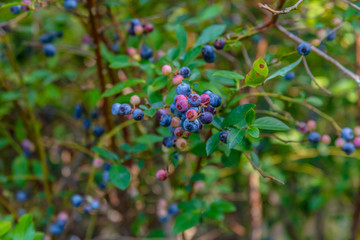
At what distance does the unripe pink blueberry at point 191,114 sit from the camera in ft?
2.02

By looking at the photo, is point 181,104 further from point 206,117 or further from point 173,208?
point 173,208

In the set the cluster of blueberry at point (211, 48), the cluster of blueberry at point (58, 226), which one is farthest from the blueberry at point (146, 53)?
the cluster of blueberry at point (58, 226)

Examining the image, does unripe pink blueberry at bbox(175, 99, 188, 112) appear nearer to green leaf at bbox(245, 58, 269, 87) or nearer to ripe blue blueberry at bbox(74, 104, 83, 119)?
green leaf at bbox(245, 58, 269, 87)

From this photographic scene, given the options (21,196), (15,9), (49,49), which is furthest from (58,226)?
(15,9)

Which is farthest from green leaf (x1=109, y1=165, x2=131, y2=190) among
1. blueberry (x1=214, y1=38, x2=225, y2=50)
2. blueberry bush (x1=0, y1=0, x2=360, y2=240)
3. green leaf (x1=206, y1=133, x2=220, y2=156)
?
blueberry (x1=214, y1=38, x2=225, y2=50)

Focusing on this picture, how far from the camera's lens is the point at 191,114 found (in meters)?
0.62

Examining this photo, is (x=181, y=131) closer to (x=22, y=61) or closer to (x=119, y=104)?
(x=119, y=104)

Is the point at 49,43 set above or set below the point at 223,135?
below

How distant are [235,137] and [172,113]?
0.52 feet

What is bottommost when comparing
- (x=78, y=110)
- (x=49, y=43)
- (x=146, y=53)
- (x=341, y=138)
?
(x=78, y=110)

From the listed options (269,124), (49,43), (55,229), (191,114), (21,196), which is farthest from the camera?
(21,196)

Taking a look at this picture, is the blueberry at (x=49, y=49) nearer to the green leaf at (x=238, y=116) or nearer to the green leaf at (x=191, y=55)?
the green leaf at (x=191, y=55)

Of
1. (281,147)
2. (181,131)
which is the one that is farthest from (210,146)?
(281,147)

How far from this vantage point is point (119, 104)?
779mm
